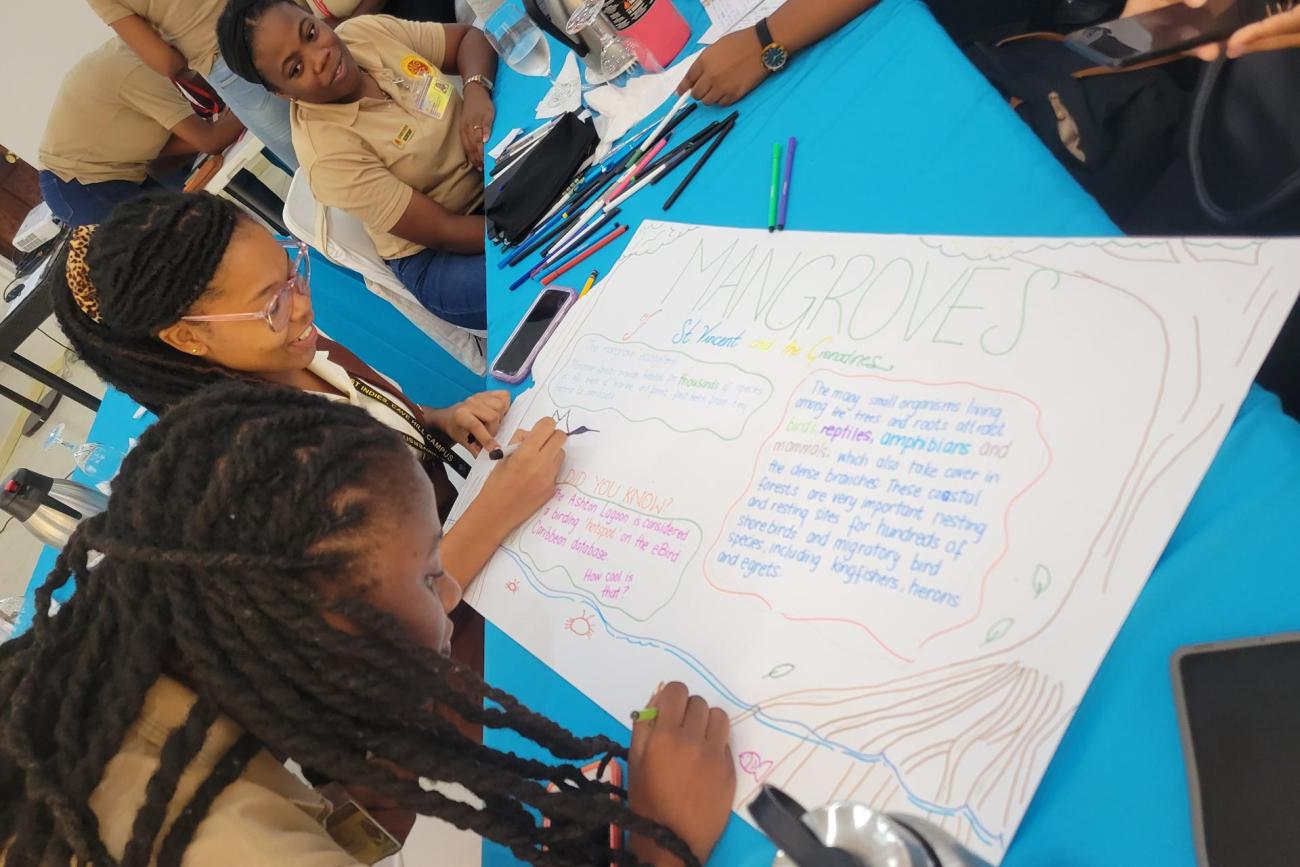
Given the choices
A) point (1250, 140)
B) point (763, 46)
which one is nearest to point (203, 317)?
point (763, 46)

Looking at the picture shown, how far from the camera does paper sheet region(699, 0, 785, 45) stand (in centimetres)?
109

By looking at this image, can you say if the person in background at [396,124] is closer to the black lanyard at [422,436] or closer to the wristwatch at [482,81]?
the wristwatch at [482,81]

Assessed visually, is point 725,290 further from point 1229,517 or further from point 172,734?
point 172,734

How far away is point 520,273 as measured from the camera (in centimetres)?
118

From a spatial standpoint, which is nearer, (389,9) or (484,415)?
(484,415)

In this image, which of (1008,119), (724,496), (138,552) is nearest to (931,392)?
(724,496)

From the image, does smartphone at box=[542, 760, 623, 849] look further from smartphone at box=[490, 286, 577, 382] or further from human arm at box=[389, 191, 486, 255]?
human arm at box=[389, 191, 486, 255]

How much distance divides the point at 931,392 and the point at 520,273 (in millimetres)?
773

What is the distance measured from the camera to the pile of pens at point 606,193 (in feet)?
3.35

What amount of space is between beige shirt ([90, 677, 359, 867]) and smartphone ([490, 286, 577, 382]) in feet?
Result: 1.97

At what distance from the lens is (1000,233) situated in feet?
2.16

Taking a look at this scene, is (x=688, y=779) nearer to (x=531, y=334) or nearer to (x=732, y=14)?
(x=531, y=334)

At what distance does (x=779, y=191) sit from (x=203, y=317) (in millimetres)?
779

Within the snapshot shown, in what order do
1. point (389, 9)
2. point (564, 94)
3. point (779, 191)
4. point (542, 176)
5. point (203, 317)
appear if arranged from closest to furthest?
point (779, 191) < point (203, 317) < point (542, 176) < point (564, 94) < point (389, 9)
